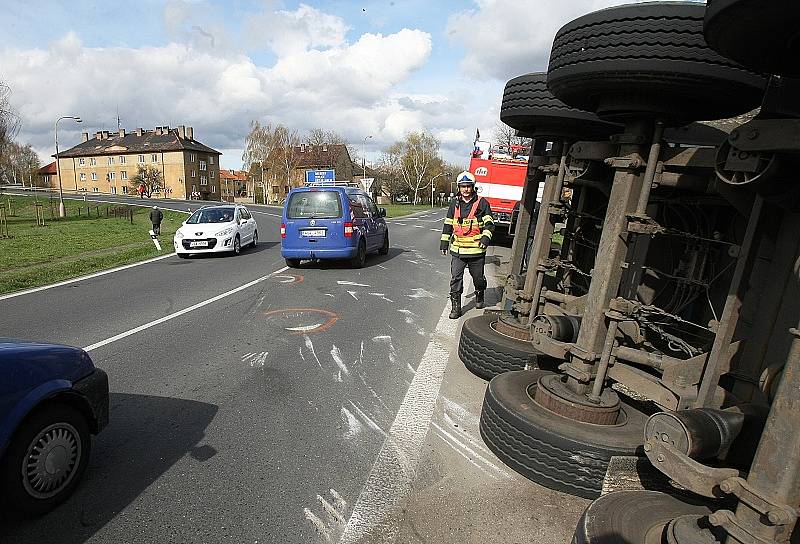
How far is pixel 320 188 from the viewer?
36.4ft

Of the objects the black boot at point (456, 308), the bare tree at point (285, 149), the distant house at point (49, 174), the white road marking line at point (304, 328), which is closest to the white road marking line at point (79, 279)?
the white road marking line at point (304, 328)

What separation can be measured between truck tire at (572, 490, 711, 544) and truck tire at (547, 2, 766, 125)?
2.13m

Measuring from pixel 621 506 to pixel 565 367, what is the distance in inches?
47.2

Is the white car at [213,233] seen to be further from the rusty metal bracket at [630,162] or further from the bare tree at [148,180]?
the bare tree at [148,180]

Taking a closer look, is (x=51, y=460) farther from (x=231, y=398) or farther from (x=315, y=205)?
(x=315, y=205)

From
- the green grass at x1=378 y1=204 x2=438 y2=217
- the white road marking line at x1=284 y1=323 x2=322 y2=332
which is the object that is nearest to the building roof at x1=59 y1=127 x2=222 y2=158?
the green grass at x1=378 y1=204 x2=438 y2=217

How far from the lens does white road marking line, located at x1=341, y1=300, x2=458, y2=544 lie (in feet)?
8.41

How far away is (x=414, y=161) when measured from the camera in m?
81.0

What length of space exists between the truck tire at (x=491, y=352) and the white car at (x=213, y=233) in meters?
10.3

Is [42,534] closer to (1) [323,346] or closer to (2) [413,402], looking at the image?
(2) [413,402]

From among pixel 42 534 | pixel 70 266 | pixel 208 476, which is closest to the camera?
pixel 42 534

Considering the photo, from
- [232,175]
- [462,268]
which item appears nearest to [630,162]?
[462,268]

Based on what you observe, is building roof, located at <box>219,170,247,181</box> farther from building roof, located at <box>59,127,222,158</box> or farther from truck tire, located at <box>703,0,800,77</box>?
truck tire, located at <box>703,0,800,77</box>

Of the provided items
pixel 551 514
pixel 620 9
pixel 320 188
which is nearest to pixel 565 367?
pixel 551 514
